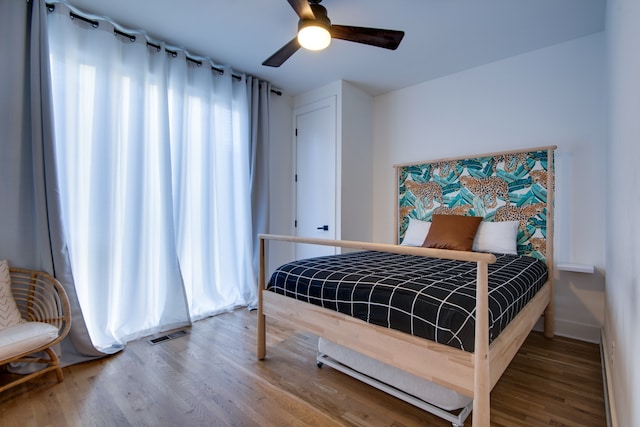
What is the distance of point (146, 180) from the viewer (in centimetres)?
259

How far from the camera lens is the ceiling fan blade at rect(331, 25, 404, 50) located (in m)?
1.90

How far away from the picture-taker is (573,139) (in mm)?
2559

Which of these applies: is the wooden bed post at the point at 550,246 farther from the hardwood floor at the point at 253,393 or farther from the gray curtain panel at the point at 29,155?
the gray curtain panel at the point at 29,155

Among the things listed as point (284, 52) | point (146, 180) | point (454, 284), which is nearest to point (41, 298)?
point (146, 180)

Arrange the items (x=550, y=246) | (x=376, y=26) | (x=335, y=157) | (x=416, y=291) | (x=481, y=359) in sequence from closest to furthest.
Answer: (x=481, y=359)
(x=416, y=291)
(x=376, y=26)
(x=550, y=246)
(x=335, y=157)

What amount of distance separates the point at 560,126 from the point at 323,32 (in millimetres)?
2197

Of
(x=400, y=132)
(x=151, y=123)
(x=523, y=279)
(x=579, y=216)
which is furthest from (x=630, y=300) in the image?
(x=151, y=123)

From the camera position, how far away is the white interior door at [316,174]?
11.4 feet

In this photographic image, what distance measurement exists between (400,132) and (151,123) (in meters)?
2.61

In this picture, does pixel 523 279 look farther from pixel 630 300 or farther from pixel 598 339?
pixel 598 339

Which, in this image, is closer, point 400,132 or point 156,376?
point 156,376

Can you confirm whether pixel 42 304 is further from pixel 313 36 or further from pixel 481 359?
pixel 481 359

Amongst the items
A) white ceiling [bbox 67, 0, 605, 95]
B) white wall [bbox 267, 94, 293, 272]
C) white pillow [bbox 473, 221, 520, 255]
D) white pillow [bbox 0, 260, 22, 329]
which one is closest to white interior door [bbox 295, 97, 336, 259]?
white wall [bbox 267, 94, 293, 272]

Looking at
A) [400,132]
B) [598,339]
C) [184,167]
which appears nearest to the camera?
[598,339]
